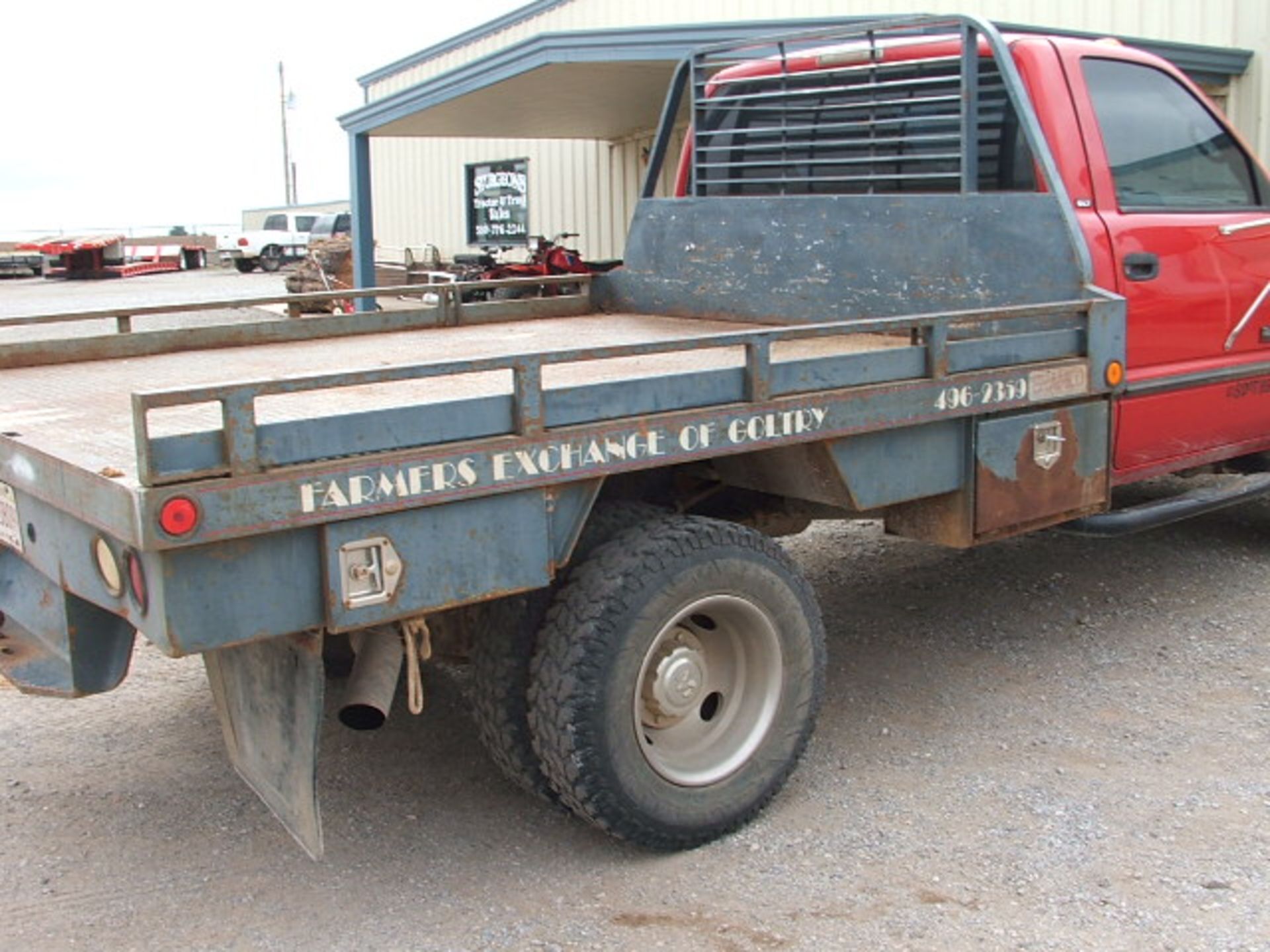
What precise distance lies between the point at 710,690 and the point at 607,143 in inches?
546

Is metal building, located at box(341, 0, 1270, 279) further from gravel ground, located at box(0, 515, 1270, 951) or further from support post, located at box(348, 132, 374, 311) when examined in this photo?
gravel ground, located at box(0, 515, 1270, 951)

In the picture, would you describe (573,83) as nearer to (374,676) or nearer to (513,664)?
(513,664)

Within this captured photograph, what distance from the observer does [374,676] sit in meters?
3.37

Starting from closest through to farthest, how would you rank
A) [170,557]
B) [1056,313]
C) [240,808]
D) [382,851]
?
[170,557] < [382,851] < [240,808] < [1056,313]

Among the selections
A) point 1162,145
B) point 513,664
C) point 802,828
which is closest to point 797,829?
point 802,828

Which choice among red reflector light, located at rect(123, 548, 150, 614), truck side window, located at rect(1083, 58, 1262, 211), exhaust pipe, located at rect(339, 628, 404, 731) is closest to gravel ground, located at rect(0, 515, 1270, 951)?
exhaust pipe, located at rect(339, 628, 404, 731)

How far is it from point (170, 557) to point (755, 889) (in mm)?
1693

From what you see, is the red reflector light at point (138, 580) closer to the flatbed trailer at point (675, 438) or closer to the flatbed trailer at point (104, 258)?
the flatbed trailer at point (675, 438)

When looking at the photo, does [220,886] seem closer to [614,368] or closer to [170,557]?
[170,557]

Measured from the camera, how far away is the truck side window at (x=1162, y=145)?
4895 mm

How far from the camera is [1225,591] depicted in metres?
6.00

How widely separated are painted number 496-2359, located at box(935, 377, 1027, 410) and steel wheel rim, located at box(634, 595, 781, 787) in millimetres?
861

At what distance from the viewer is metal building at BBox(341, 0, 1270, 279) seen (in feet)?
34.3

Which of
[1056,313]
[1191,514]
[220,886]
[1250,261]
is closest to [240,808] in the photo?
[220,886]
